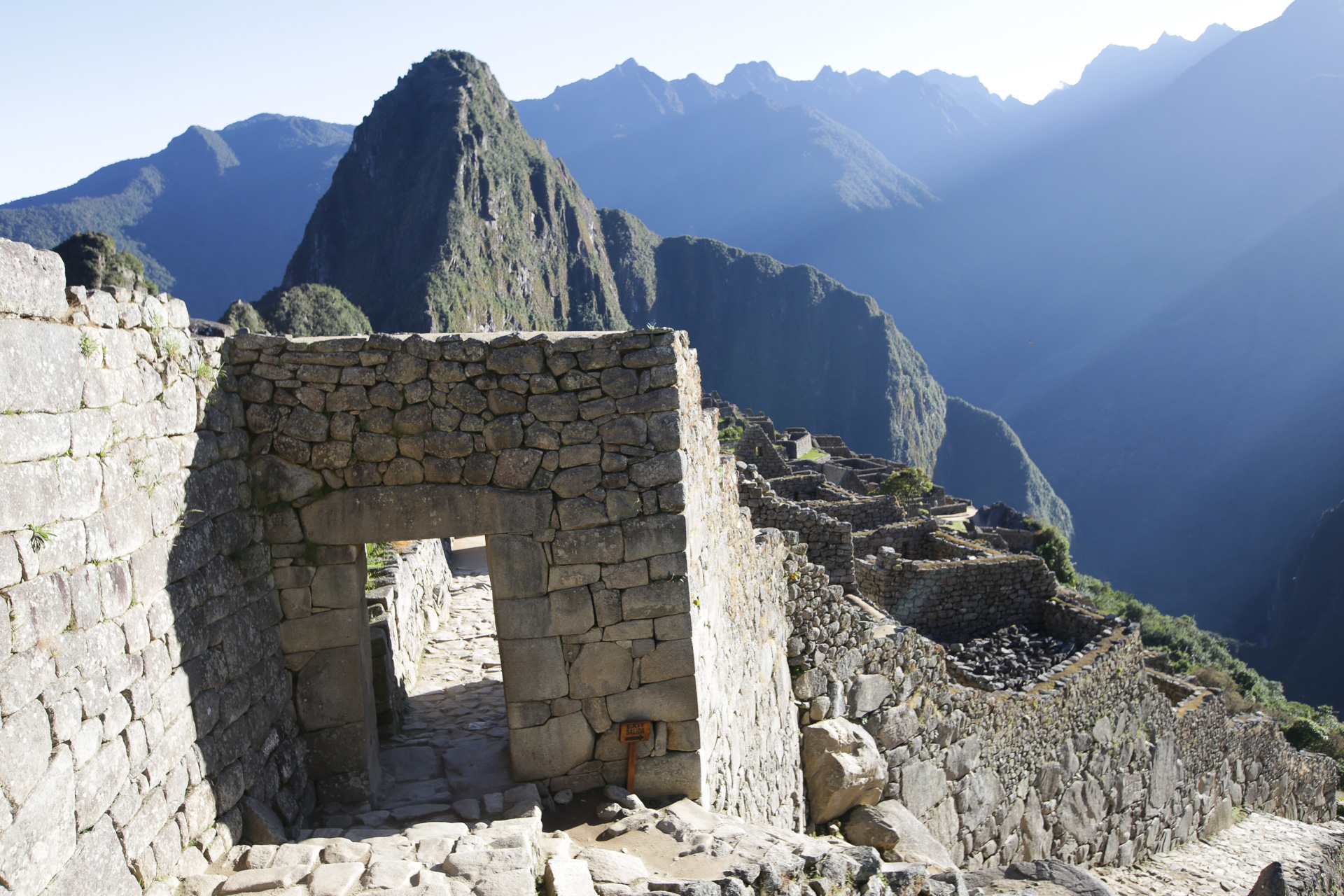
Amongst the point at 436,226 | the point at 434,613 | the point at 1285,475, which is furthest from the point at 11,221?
the point at 1285,475

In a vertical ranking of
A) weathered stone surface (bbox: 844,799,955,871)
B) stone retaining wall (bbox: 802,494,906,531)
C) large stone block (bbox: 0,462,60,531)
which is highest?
large stone block (bbox: 0,462,60,531)

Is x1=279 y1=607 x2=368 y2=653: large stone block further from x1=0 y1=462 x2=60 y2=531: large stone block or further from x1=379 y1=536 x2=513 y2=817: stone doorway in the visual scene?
x1=0 y1=462 x2=60 y2=531: large stone block

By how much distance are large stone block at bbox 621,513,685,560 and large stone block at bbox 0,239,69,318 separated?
287 centimetres

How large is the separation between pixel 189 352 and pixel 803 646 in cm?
584

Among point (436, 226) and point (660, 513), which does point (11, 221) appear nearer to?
point (436, 226)

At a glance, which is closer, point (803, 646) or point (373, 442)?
point (373, 442)

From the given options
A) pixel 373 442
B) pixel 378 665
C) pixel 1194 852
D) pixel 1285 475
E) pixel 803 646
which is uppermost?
pixel 373 442

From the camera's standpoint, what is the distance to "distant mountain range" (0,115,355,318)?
431 feet

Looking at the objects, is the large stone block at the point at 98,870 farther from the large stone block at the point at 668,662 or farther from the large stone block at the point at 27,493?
the large stone block at the point at 668,662

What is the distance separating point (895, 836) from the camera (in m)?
7.28

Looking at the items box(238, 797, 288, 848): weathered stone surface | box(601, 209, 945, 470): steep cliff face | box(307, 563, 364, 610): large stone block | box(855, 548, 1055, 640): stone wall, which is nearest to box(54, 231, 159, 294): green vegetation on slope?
box(855, 548, 1055, 640): stone wall

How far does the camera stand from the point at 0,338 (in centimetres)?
288

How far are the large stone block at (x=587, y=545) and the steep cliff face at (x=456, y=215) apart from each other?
113 meters

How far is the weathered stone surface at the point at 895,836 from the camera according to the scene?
7.08 meters
